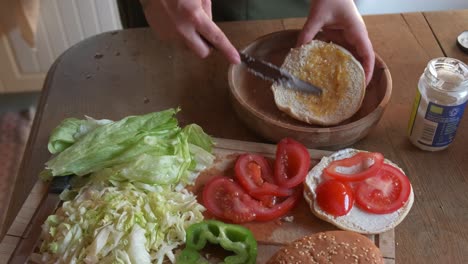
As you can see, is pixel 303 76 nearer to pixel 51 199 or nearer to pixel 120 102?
pixel 120 102

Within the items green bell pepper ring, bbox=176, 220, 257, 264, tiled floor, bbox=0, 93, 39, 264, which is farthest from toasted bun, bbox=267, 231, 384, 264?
tiled floor, bbox=0, 93, 39, 264

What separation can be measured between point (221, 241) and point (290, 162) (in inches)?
12.2

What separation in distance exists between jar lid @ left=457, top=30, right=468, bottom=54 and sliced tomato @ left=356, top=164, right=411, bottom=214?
0.69 metres

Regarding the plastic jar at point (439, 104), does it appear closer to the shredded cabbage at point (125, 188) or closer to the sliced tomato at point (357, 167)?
the sliced tomato at point (357, 167)

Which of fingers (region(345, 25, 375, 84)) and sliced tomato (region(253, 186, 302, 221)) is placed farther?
fingers (region(345, 25, 375, 84))

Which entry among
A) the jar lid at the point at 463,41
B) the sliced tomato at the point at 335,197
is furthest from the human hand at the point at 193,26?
the jar lid at the point at 463,41

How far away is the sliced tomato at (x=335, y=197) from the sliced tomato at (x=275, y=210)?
2.7 inches

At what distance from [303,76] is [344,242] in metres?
0.62

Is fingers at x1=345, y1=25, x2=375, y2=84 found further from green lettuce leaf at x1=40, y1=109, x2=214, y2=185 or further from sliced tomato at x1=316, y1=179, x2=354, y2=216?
green lettuce leaf at x1=40, y1=109, x2=214, y2=185

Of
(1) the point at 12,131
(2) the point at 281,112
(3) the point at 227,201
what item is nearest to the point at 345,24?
(2) the point at 281,112

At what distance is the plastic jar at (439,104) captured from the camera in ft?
4.74

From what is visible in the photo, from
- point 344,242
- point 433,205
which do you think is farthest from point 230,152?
point 433,205

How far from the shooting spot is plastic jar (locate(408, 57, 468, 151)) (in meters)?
1.44

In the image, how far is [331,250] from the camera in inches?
47.3
